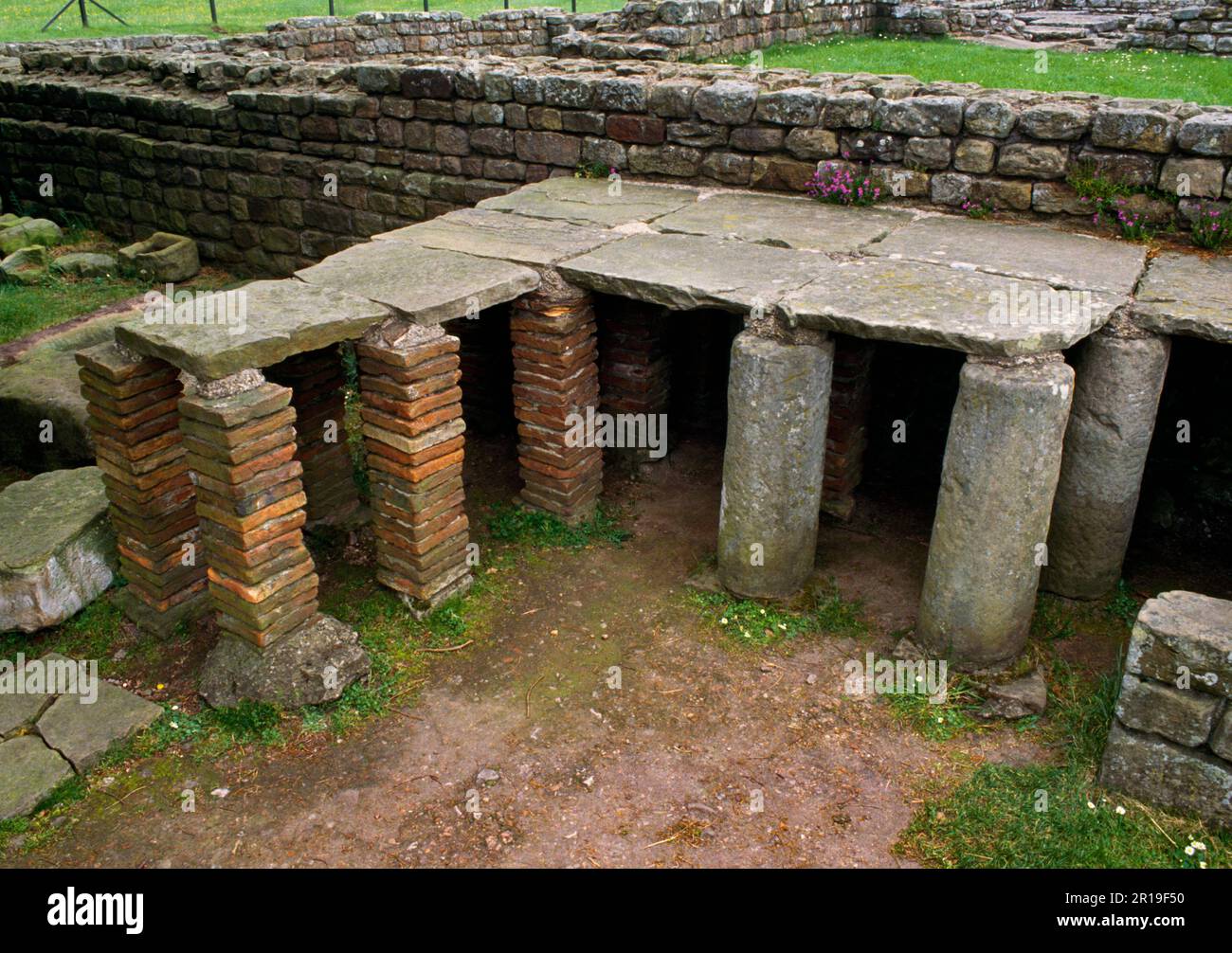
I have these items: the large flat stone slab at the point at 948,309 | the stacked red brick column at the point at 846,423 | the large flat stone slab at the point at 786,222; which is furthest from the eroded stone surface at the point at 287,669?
the large flat stone slab at the point at 786,222

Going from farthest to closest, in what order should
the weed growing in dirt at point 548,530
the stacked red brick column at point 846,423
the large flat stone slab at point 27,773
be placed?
the weed growing in dirt at point 548,530
the stacked red brick column at point 846,423
the large flat stone slab at point 27,773

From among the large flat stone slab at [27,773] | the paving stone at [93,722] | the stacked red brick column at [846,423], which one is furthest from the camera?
the stacked red brick column at [846,423]

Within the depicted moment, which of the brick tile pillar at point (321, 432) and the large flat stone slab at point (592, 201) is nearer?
the brick tile pillar at point (321, 432)

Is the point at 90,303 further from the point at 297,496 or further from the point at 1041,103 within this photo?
the point at 1041,103

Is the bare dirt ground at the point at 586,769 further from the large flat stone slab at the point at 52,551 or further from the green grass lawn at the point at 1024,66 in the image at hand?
the green grass lawn at the point at 1024,66

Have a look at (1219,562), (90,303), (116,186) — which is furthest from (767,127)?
(116,186)

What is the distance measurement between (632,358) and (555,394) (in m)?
0.94

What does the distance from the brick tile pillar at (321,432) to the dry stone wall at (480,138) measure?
2.62m

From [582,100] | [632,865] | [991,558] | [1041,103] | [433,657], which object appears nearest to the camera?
[632,865]

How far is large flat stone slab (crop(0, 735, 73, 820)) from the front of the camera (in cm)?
474

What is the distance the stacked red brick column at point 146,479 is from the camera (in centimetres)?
526

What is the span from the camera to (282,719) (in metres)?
5.21

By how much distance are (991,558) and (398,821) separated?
3101mm

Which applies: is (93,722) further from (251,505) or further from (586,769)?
(586,769)
